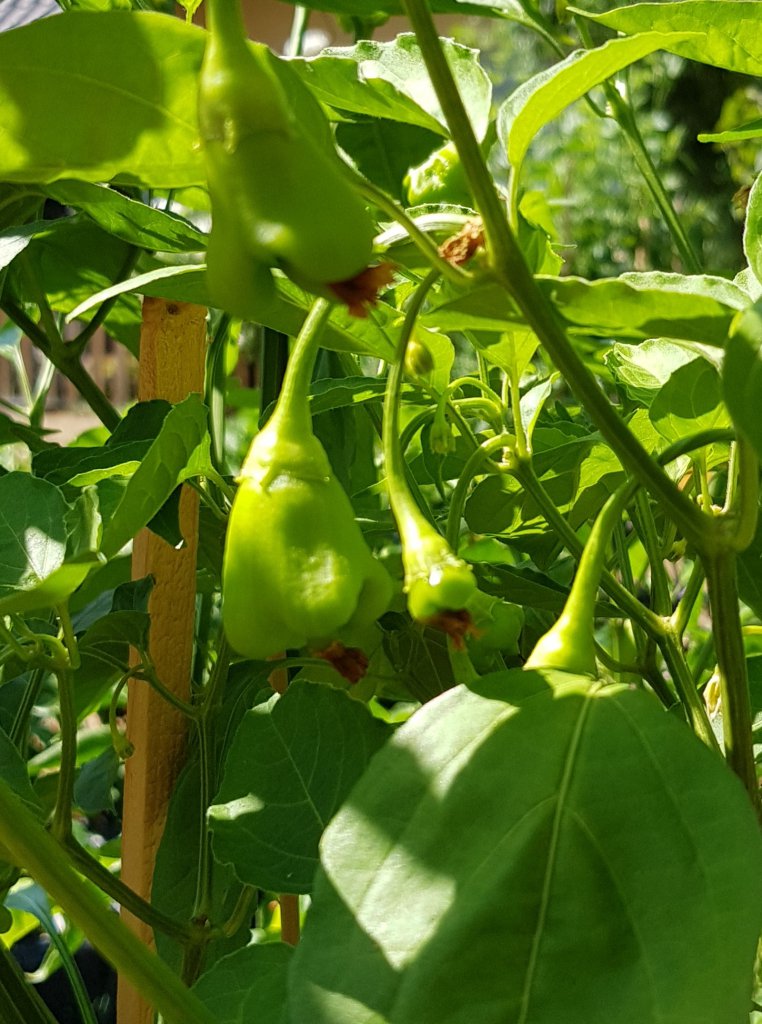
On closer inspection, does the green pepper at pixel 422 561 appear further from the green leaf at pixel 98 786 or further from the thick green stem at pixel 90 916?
the green leaf at pixel 98 786

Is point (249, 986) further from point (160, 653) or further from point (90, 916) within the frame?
point (160, 653)

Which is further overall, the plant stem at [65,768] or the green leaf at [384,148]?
the green leaf at [384,148]

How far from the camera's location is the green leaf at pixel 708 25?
0.35 meters

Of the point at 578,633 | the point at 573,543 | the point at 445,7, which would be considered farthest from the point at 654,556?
the point at 445,7

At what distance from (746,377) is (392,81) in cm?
20

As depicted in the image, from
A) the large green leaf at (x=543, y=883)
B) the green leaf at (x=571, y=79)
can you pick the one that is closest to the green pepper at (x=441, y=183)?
the green leaf at (x=571, y=79)

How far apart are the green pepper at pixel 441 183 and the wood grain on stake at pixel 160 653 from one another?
0.11 m

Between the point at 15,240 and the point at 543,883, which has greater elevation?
the point at 15,240

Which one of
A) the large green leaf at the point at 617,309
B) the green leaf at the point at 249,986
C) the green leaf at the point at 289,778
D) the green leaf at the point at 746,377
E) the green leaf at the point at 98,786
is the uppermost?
the large green leaf at the point at 617,309

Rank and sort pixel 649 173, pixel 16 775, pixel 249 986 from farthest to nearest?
pixel 649 173 → pixel 16 775 → pixel 249 986

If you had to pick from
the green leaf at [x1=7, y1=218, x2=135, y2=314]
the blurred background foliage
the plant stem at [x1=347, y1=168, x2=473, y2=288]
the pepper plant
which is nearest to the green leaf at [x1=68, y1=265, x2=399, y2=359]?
the pepper plant

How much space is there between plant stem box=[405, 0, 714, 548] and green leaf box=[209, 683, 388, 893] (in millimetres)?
141

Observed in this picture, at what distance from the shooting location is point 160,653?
1.62 feet

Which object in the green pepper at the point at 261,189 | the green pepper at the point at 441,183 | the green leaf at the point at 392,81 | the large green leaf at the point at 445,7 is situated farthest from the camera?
the large green leaf at the point at 445,7
